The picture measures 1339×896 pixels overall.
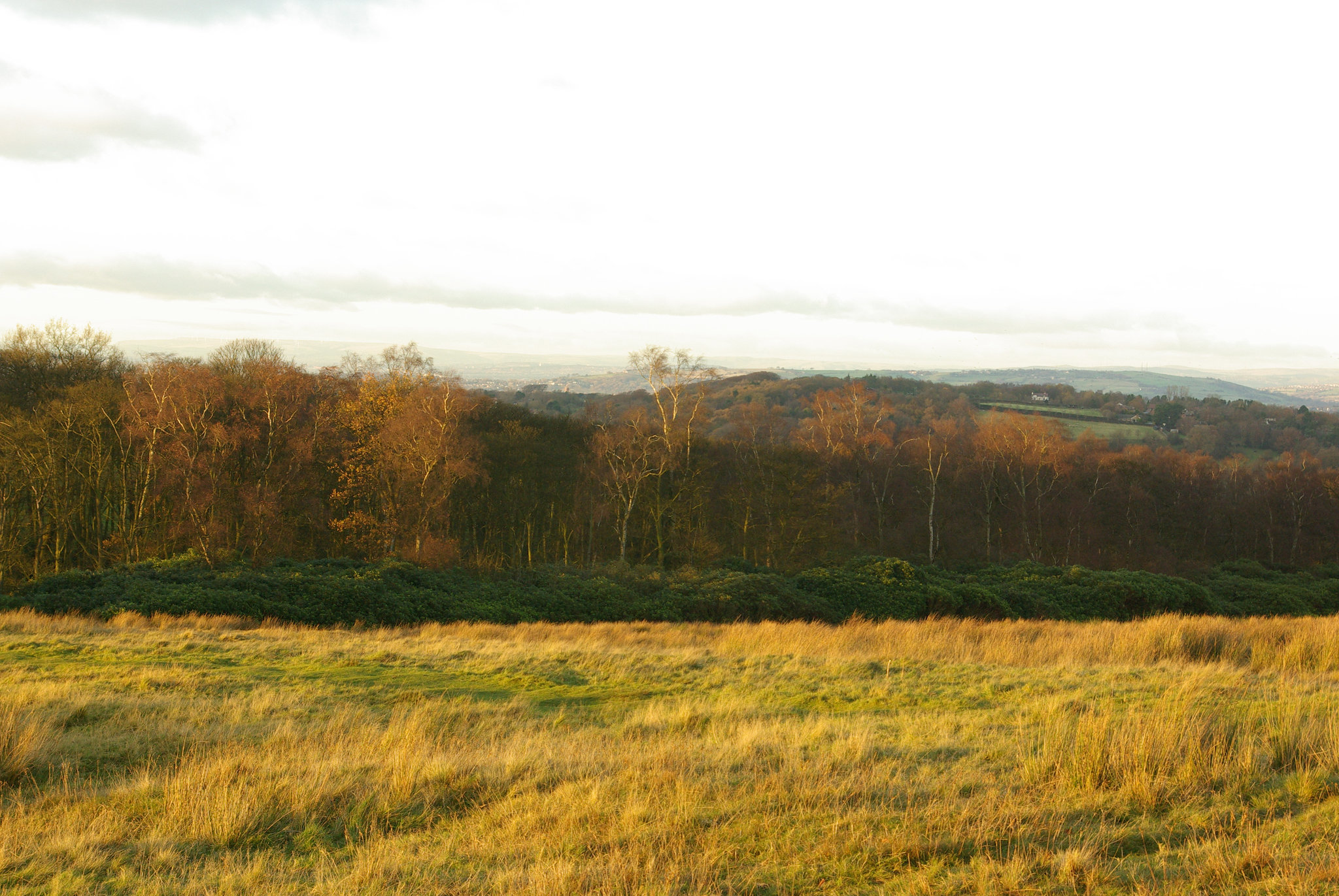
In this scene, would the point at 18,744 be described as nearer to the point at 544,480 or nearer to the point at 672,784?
the point at 672,784

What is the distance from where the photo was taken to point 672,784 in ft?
20.6

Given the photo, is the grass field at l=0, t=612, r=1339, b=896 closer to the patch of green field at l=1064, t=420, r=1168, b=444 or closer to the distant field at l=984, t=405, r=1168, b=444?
the distant field at l=984, t=405, r=1168, b=444

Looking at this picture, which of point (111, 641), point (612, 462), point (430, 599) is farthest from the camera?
point (612, 462)

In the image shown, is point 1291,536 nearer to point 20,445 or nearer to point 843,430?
point 843,430

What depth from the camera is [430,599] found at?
78.3ft

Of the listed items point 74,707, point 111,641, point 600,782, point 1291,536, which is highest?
point 600,782

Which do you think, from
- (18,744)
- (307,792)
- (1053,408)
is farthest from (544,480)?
(1053,408)

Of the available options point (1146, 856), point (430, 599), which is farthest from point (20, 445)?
point (1146, 856)

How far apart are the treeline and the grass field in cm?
1892

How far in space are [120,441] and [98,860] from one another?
3146 cm

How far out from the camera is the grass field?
4.66 metres

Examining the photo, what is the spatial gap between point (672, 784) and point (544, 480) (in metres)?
33.2

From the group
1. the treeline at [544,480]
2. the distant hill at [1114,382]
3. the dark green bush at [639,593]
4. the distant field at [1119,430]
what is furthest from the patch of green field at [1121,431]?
the distant hill at [1114,382]

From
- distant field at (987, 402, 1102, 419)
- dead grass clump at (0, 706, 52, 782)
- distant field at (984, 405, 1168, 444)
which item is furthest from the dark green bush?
distant field at (987, 402, 1102, 419)
